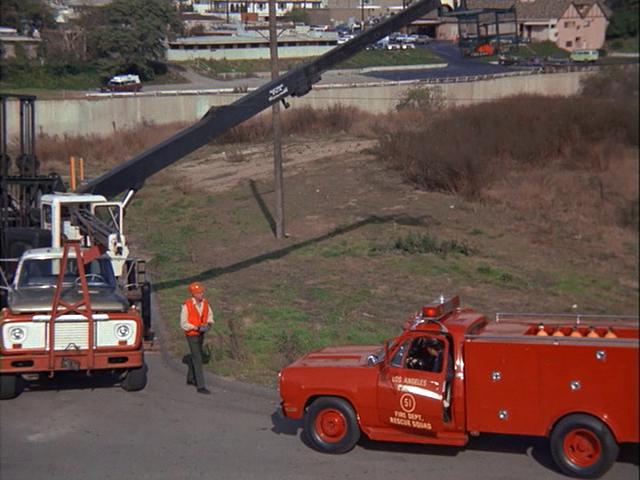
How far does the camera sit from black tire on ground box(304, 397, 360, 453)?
34.7 ft

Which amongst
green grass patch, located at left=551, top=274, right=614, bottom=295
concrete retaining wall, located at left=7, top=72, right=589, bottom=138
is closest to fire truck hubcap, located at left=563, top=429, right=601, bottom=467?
green grass patch, located at left=551, top=274, right=614, bottom=295

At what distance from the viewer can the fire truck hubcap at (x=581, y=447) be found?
356 inches

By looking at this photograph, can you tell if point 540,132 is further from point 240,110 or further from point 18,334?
point 240,110

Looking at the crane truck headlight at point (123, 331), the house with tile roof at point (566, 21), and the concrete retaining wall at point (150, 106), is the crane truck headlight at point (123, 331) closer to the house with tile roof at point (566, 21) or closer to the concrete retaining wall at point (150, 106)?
the house with tile roof at point (566, 21)

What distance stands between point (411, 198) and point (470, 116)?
2053 centimetres

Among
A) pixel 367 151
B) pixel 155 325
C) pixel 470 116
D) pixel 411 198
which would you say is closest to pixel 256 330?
pixel 155 325

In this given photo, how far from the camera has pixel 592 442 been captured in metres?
9.07

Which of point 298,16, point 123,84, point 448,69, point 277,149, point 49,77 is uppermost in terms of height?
point 298,16

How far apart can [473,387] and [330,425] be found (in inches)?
75.8

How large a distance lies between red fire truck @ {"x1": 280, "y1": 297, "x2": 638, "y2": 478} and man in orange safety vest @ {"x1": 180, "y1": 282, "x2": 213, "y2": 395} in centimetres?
250

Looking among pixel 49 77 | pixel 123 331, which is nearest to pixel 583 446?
pixel 123 331

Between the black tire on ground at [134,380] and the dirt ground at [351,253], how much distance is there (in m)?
1.37

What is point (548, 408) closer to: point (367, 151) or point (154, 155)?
point (154, 155)

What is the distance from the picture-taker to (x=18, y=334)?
1302 cm
